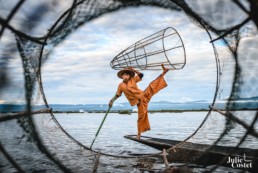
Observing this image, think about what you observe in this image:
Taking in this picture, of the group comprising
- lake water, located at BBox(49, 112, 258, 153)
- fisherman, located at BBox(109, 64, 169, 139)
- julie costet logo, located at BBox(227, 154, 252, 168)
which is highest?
fisherman, located at BBox(109, 64, 169, 139)

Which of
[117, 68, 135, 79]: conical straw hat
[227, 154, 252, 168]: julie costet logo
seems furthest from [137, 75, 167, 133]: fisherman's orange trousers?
[227, 154, 252, 168]: julie costet logo

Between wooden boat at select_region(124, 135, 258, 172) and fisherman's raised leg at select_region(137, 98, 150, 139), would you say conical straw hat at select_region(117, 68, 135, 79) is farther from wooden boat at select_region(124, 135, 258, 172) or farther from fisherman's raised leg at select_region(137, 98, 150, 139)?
wooden boat at select_region(124, 135, 258, 172)

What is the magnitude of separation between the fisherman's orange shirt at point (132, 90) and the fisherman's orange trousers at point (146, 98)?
118 millimetres

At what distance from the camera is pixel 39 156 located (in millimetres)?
8922

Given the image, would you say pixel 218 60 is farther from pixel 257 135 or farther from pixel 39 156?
pixel 39 156

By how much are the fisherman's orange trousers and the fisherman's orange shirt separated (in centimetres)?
12

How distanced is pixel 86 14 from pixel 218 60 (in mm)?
2111

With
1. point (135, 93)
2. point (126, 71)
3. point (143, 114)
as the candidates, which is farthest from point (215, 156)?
point (126, 71)

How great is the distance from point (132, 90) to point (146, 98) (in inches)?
14.6

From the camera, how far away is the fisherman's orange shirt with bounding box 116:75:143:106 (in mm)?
6660

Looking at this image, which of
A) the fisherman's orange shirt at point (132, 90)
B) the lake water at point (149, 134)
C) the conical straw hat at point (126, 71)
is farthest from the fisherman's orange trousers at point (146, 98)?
the lake water at point (149, 134)

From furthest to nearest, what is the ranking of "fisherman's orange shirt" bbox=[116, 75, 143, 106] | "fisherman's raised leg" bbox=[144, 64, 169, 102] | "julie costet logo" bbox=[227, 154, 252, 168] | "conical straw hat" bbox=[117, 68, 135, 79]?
"fisherman's orange shirt" bbox=[116, 75, 143, 106], "conical straw hat" bbox=[117, 68, 135, 79], "fisherman's raised leg" bbox=[144, 64, 169, 102], "julie costet logo" bbox=[227, 154, 252, 168]

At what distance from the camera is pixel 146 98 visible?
6652 mm

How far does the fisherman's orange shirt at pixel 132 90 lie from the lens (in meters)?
6.66
